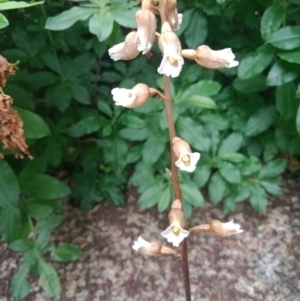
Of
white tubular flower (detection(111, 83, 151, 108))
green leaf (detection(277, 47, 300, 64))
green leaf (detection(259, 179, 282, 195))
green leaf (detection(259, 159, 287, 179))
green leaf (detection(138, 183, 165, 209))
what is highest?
white tubular flower (detection(111, 83, 151, 108))

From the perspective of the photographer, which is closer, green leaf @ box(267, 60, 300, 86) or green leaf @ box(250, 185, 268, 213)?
green leaf @ box(267, 60, 300, 86)

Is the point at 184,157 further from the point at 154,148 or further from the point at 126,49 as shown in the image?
the point at 154,148

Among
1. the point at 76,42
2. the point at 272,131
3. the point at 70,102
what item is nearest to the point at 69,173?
the point at 70,102

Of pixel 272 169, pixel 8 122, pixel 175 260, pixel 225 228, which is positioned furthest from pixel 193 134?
pixel 8 122

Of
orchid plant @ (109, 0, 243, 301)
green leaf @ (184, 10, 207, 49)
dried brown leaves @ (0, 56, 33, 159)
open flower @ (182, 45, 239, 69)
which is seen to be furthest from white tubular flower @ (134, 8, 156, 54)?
green leaf @ (184, 10, 207, 49)

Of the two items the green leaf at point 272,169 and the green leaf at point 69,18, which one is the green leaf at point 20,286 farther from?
the green leaf at point 272,169

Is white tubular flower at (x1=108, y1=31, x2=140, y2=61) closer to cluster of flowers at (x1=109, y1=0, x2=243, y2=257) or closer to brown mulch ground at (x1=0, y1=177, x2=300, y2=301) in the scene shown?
cluster of flowers at (x1=109, y1=0, x2=243, y2=257)

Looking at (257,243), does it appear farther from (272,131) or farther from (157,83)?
(157,83)
